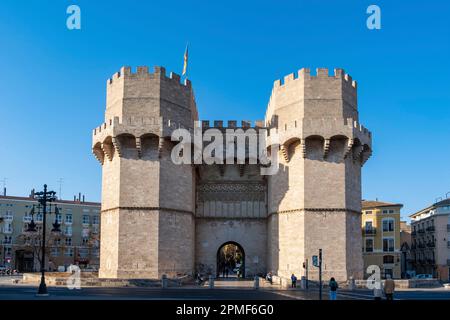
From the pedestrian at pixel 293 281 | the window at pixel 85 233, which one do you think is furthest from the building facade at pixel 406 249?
the window at pixel 85 233

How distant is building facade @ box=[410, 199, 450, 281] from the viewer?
59094 mm

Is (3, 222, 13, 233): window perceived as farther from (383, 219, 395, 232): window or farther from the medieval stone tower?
(383, 219, 395, 232): window

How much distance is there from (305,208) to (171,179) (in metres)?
8.73

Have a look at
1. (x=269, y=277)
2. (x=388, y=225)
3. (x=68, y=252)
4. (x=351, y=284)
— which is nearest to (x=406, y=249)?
(x=388, y=225)

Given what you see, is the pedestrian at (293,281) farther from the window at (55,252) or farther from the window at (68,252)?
the window at (68,252)

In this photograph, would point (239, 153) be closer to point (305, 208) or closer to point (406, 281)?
point (305, 208)

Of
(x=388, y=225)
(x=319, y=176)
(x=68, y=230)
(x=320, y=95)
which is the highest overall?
(x=320, y=95)

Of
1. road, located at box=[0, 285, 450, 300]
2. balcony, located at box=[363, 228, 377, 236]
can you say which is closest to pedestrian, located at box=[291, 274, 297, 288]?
road, located at box=[0, 285, 450, 300]

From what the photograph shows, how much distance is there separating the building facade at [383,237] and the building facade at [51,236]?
35.2m

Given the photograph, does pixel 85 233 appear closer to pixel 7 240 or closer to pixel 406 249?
pixel 7 240

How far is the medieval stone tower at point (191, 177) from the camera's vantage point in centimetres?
3269

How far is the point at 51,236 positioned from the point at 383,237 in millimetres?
41075

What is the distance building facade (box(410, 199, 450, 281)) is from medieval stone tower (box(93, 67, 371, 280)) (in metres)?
28.8

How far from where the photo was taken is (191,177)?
3619 centimetres
